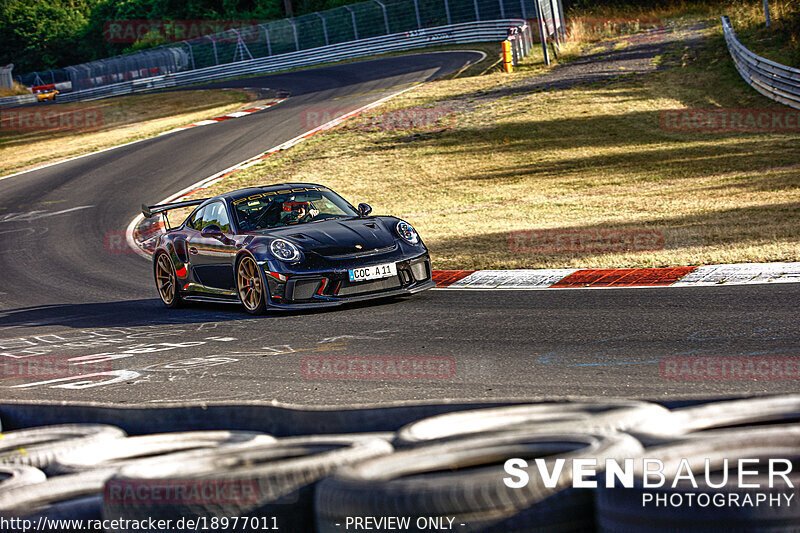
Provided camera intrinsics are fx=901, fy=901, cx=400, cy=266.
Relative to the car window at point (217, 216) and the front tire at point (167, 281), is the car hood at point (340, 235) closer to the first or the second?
the car window at point (217, 216)

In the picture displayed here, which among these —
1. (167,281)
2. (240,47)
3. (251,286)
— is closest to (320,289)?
(251,286)

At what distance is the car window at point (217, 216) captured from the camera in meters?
9.80

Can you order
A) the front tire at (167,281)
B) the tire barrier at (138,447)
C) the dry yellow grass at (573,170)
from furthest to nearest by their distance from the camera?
the dry yellow grass at (573,170) < the front tire at (167,281) < the tire barrier at (138,447)

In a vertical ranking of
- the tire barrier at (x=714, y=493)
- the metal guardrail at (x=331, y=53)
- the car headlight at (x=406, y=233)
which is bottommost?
the car headlight at (x=406, y=233)

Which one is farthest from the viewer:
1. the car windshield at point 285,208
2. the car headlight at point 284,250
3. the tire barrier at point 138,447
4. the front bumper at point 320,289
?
the car windshield at point 285,208

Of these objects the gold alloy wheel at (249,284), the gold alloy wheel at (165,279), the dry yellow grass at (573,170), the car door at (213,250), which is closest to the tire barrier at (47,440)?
the gold alloy wheel at (249,284)

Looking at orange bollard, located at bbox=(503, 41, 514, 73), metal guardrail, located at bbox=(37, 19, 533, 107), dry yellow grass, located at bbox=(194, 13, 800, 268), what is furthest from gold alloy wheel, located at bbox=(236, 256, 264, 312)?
metal guardrail, located at bbox=(37, 19, 533, 107)

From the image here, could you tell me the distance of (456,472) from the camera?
2.86 meters

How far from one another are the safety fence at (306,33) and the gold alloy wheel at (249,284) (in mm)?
34776

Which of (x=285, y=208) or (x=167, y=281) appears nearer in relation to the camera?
(x=285, y=208)

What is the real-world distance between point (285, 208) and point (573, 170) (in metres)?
10.7

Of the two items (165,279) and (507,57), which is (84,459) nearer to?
(165,279)

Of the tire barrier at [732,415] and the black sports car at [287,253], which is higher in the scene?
the tire barrier at [732,415]

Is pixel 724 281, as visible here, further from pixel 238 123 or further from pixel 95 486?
pixel 238 123
